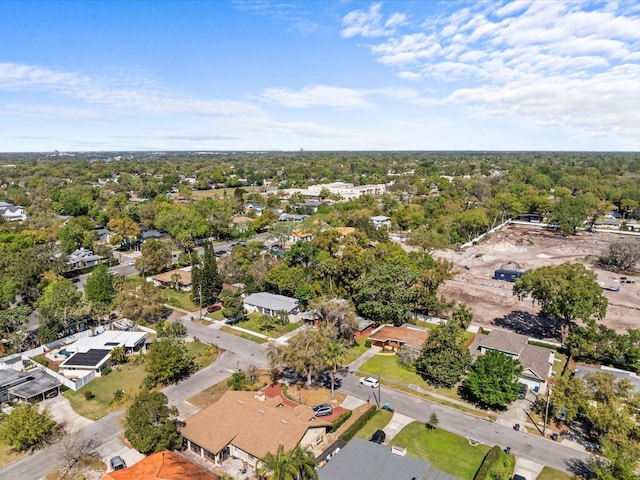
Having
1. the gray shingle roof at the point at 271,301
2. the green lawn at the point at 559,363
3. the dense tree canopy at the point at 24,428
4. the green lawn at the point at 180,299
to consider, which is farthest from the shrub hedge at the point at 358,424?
the green lawn at the point at 180,299

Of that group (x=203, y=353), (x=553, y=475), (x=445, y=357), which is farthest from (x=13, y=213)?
(x=553, y=475)

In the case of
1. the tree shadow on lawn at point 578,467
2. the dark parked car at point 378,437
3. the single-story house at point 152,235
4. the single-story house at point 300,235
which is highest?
the single-story house at point 300,235

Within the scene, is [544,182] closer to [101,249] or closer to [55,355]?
[101,249]

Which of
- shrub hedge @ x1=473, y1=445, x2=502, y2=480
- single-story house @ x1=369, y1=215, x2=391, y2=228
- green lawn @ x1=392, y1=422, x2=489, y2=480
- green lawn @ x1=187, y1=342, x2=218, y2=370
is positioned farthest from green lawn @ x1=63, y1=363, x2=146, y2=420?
single-story house @ x1=369, y1=215, x2=391, y2=228

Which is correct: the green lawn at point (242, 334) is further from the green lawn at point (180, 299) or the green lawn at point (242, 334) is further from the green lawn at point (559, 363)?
the green lawn at point (559, 363)

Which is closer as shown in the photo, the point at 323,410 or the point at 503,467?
the point at 503,467

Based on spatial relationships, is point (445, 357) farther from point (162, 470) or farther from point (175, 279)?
point (175, 279)

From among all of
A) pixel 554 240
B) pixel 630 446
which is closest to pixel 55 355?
pixel 630 446
